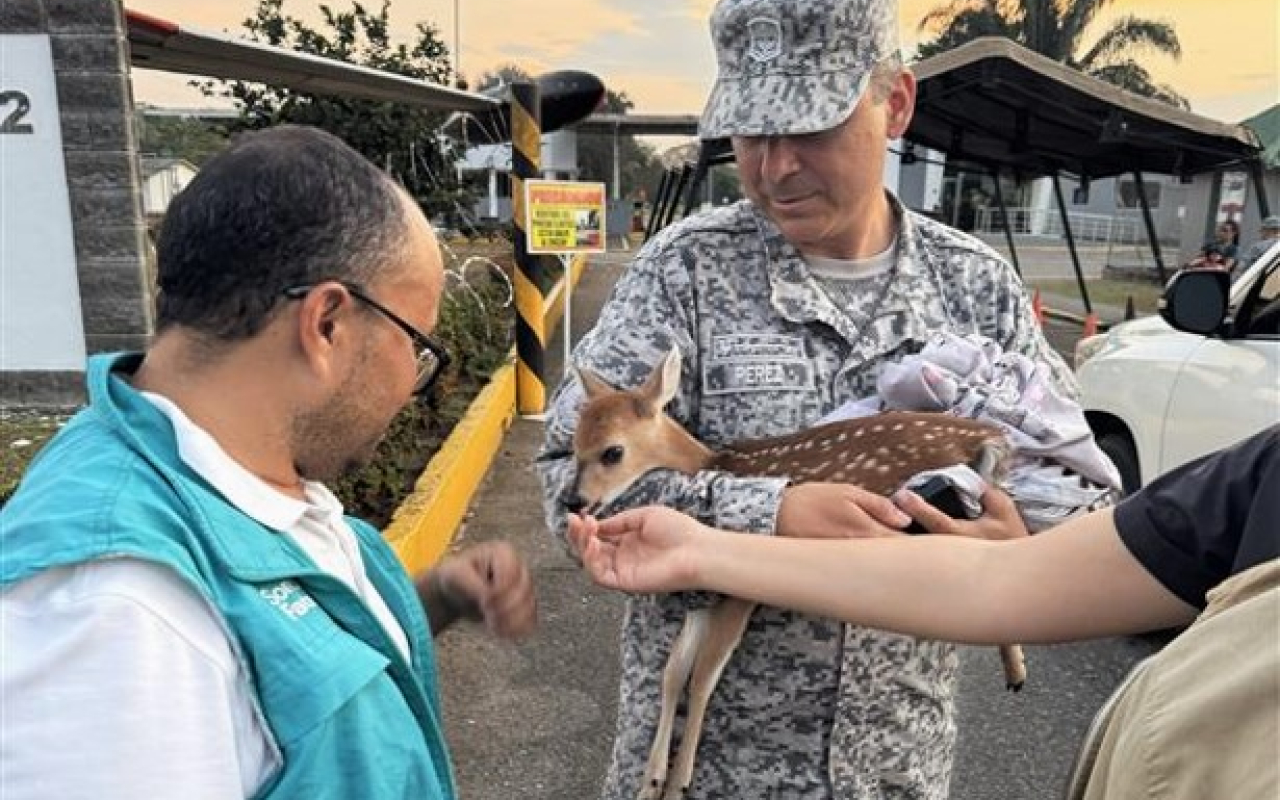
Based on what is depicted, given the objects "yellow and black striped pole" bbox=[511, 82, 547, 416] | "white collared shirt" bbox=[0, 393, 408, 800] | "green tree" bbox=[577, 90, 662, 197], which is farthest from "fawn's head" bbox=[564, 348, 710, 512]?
"green tree" bbox=[577, 90, 662, 197]

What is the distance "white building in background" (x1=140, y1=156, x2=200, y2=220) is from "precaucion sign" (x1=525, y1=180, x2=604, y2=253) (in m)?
2.59

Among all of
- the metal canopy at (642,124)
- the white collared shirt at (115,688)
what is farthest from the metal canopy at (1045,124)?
the metal canopy at (642,124)

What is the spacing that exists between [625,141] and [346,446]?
47.0 metres

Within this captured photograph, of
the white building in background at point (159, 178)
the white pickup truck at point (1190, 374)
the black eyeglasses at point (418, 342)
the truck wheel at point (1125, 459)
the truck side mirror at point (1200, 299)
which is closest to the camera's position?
the black eyeglasses at point (418, 342)

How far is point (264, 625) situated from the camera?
980 millimetres

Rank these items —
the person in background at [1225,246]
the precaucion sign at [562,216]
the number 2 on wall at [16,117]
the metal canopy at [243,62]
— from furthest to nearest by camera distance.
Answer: the person in background at [1225,246] < the precaucion sign at [562,216] < the number 2 on wall at [16,117] < the metal canopy at [243,62]

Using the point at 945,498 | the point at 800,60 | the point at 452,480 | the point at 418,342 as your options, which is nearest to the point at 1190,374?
the point at 945,498

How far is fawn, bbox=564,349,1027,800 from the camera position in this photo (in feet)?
5.29

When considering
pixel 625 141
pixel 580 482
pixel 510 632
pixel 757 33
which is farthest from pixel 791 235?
pixel 625 141

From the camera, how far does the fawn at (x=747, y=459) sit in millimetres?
1613

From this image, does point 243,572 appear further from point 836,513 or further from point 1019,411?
point 1019,411

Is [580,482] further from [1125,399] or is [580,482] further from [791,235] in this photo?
[1125,399]

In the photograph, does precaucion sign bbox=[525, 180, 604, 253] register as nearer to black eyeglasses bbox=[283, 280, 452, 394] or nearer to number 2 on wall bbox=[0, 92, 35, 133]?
number 2 on wall bbox=[0, 92, 35, 133]

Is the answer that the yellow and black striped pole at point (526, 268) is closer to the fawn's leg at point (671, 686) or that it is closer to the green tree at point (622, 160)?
the fawn's leg at point (671, 686)
